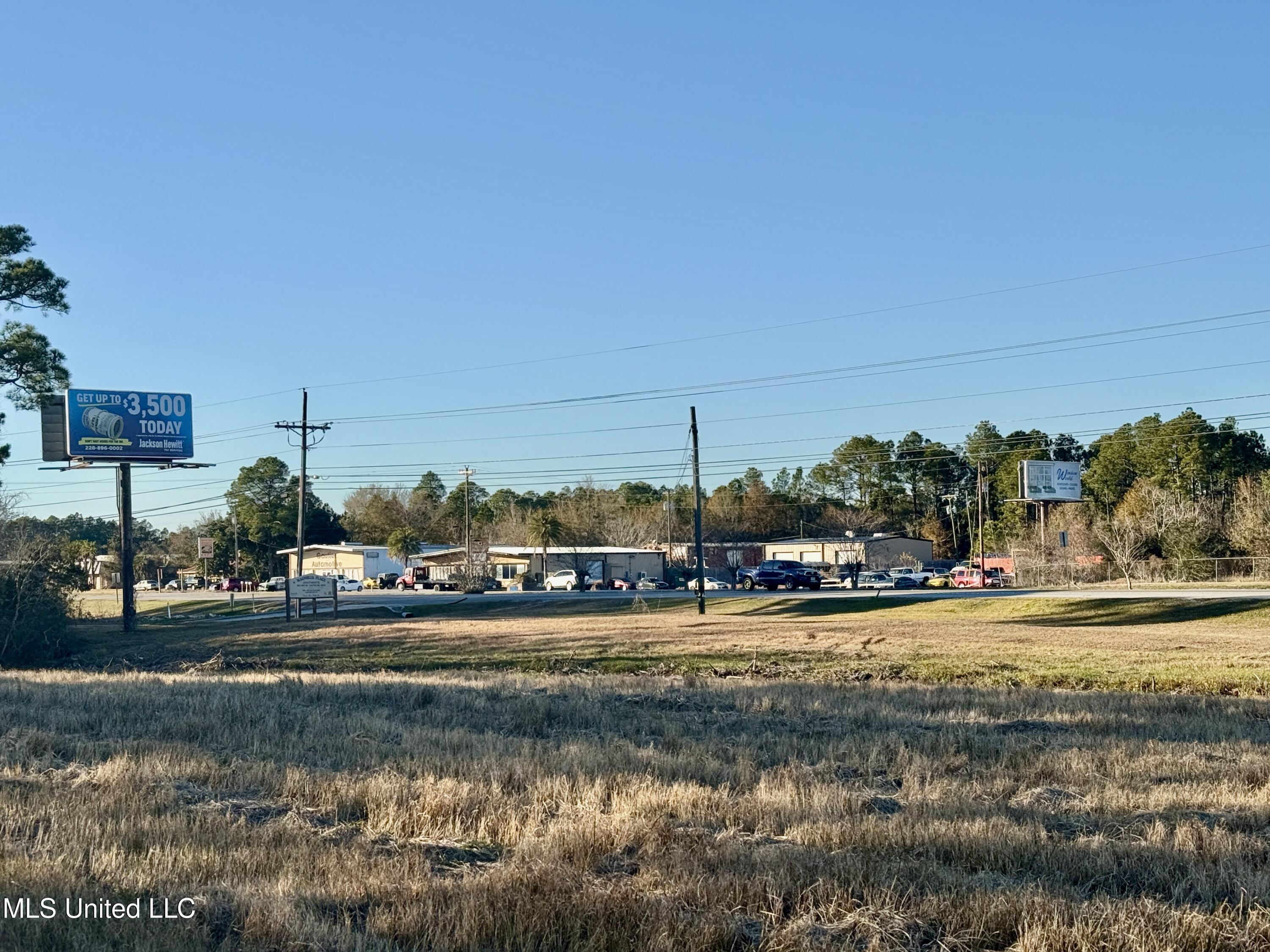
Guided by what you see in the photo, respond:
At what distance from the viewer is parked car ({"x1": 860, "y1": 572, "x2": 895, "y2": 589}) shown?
80.7 meters

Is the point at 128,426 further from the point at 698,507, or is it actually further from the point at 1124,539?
the point at 1124,539

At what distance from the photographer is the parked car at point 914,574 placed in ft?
274

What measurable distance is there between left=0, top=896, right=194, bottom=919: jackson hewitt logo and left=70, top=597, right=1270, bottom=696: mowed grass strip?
64.4 feet

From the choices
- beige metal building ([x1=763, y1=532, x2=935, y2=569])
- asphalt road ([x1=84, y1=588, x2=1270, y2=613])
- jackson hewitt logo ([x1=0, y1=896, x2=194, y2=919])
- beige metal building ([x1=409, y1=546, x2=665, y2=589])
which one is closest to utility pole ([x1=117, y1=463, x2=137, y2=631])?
asphalt road ([x1=84, y1=588, x2=1270, y2=613])

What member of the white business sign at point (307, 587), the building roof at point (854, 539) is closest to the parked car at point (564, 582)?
the white business sign at point (307, 587)

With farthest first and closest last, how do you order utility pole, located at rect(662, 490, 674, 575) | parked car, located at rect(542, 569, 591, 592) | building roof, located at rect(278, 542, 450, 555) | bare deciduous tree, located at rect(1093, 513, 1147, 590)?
building roof, located at rect(278, 542, 450, 555), utility pole, located at rect(662, 490, 674, 575), parked car, located at rect(542, 569, 591, 592), bare deciduous tree, located at rect(1093, 513, 1147, 590)

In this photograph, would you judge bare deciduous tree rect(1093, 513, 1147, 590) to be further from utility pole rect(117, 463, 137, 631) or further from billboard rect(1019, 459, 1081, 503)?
utility pole rect(117, 463, 137, 631)

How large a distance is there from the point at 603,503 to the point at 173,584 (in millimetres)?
52729

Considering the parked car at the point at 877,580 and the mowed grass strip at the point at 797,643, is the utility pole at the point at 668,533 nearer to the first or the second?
the parked car at the point at 877,580

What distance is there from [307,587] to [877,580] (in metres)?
42.7

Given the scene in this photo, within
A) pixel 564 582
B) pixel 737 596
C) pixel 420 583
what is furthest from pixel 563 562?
pixel 737 596

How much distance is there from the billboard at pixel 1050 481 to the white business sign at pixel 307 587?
191 ft

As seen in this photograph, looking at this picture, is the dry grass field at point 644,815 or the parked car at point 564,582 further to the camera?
the parked car at point 564,582

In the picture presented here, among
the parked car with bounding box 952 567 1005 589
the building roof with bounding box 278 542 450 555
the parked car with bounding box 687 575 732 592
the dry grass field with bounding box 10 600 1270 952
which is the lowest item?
the parked car with bounding box 952 567 1005 589
